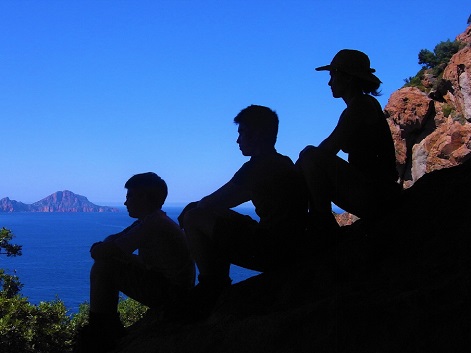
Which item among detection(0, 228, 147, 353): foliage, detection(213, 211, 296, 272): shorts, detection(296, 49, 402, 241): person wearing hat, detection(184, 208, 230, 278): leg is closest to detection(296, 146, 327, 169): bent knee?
detection(296, 49, 402, 241): person wearing hat

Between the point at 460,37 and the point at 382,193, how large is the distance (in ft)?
134

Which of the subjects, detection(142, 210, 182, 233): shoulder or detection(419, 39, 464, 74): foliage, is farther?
detection(419, 39, 464, 74): foliage

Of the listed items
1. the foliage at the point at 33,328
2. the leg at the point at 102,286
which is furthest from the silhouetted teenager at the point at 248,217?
the foliage at the point at 33,328

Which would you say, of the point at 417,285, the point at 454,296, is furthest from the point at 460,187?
the point at 454,296

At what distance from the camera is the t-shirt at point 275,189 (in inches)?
179

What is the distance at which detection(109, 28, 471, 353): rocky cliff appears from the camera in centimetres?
337

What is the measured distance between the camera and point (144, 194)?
5.20 meters

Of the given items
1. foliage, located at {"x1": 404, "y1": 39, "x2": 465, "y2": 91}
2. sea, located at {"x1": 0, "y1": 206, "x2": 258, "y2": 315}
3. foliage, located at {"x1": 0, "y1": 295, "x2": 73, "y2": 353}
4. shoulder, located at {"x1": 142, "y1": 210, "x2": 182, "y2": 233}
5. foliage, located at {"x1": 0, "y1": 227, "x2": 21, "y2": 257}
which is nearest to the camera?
shoulder, located at {"x1": 142, "y1": 210, "x2": 182, "y2": 233}

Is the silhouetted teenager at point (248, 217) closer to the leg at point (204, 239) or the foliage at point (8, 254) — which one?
the leg at point (204, 239)

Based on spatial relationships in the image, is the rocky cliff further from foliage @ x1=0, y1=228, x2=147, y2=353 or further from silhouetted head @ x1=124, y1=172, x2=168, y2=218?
foliage @ x1=0, y1=228, x2=147, y2=353

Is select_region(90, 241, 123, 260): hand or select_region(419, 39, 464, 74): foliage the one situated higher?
select_region(419, 39, 464, 74): foliage

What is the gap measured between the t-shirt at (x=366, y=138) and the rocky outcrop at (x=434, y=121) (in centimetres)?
2597

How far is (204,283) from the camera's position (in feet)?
15.5

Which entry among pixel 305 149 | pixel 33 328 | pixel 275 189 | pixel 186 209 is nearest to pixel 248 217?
pixel 275 189
